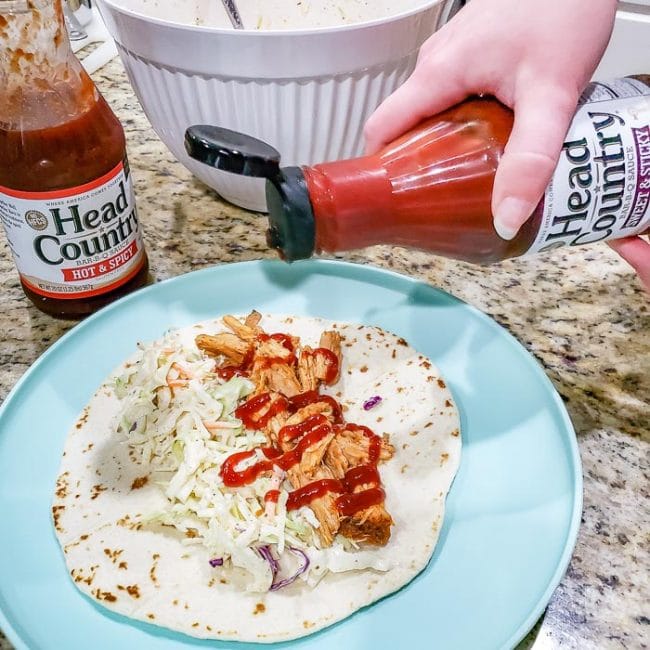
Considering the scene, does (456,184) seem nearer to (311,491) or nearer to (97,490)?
(311,491)

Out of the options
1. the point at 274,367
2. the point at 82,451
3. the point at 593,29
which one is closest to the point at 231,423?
the point at 274,367

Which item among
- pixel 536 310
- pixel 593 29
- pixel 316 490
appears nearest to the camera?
pixel 593 29

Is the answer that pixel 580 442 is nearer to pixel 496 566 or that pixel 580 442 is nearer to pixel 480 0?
pixel 496 566

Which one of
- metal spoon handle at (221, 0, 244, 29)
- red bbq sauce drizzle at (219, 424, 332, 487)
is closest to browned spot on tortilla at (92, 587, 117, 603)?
red bbq sauce drizzle at (219, 424, 332, 487)

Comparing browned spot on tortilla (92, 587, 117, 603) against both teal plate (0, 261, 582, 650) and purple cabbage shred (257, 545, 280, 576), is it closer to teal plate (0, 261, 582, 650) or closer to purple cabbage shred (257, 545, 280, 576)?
teal plate (0, 261, 582, 650)

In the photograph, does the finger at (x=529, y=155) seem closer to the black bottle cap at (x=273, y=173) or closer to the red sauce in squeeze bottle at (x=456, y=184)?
the red sauce in squeeze bottle at (x=456, y=184)

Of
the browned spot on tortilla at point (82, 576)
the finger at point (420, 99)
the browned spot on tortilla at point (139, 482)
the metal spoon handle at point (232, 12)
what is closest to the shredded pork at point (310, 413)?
the browned spot on tortilla at point (139, 482)
